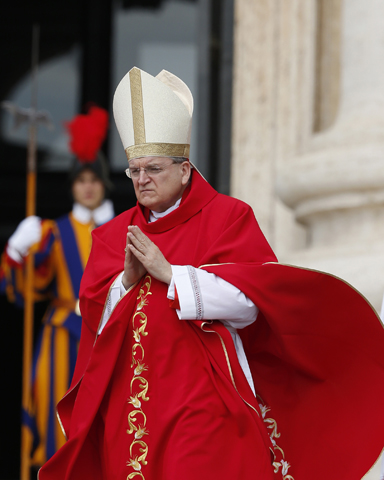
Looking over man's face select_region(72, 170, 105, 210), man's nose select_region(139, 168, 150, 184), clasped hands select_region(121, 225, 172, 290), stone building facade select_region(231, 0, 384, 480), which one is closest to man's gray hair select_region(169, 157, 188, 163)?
man's nose select_region(139, 168, 150, 184)

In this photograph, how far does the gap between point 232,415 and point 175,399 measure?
19 cm

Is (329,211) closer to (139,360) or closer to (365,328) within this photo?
(365,328)

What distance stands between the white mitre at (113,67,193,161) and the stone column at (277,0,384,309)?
1682 mm

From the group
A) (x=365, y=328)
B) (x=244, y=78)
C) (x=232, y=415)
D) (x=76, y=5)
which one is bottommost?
(x=232, y=415)

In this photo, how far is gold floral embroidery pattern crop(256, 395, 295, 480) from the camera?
3.54 meters

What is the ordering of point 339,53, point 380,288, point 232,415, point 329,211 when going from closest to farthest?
point 232,415 → point 380,288 → point 329,211 → point 339,53

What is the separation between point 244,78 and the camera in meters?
6.14

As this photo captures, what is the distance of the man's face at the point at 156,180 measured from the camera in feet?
11.3

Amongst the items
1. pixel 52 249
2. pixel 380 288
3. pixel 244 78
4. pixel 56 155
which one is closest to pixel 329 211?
pixel 380 288

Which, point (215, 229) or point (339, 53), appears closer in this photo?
point (215, 229)

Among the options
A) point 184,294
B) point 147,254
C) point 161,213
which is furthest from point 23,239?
point 184,294

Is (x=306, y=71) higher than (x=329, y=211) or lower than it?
higher

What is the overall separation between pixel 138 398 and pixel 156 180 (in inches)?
29.4

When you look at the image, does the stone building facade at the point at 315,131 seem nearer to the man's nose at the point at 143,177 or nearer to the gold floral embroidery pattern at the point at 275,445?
the gold floral embroidery pattern at the point at 275,445
